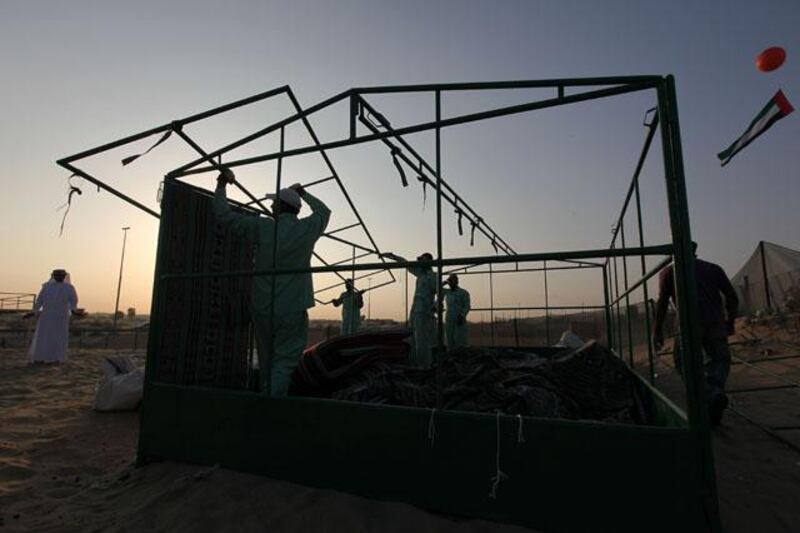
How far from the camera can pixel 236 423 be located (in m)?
3.46

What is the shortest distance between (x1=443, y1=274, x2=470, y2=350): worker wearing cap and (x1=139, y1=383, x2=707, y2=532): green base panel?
7.25 meters

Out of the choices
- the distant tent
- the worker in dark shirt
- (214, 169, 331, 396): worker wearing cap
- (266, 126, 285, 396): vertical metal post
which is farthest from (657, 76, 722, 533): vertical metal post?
the distant tent

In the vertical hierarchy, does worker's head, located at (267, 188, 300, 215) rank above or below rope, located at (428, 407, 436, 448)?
above

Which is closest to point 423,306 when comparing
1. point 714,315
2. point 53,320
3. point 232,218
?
point 714,315

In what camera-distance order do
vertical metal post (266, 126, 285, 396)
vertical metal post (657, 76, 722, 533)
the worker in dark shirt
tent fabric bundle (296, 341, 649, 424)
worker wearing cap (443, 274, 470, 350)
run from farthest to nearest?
worker wearing cap (443, 274, 470, 350) < the worker in dark shirt < vertical metal post (266, 126, 285, 396) < tent fabric bundle (296, 341, 649, 424) < vertical metal post (657, 76, 722, 533)

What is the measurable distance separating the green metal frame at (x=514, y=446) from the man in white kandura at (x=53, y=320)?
8.68 m

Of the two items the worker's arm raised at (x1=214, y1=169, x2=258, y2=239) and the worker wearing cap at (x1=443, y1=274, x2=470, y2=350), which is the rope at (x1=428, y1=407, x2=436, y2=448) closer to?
the worker's arm raised at (x1=214, y1=169, x2=258, y2=239)

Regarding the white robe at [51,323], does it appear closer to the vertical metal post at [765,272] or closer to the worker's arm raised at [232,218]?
the worker's arm raised at [232,218]

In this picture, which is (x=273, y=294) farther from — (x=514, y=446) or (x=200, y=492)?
(x=514, y=446)

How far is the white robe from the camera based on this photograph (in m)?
10.1

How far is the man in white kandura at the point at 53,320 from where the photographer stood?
10109 mm

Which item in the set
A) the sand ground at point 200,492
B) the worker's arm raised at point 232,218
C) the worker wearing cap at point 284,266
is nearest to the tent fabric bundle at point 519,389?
the worker wearing cap at point 284,266

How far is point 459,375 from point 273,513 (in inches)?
64.4

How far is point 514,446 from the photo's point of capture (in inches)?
97.9
